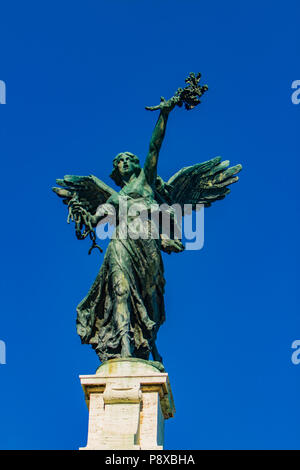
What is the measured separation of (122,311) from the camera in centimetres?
1569

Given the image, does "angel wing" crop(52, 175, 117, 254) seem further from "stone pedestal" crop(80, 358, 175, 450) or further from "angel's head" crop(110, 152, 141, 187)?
"stone pedestal" crop(80, 358, 175, 450)

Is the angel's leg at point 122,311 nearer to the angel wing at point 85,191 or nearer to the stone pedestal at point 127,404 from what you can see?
the stone pedestal at point 127,404

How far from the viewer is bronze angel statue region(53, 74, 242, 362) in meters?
15.7

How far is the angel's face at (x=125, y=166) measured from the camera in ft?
55.6

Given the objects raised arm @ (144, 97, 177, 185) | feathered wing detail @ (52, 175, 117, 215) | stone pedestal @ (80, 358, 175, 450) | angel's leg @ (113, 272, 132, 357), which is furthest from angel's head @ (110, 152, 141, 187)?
stone pedestal @ (80, 358, 175, 450)
